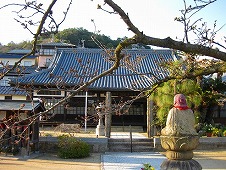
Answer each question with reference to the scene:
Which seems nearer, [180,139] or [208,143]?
[180,139]

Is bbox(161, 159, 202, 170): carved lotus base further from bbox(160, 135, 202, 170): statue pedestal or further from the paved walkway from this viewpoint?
the paved walkway

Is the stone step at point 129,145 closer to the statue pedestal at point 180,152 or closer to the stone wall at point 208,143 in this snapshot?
the stone wall at point 208,143

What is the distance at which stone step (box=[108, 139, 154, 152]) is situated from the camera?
15.3 metres

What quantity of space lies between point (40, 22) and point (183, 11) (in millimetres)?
1814

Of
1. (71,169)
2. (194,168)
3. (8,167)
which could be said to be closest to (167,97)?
(71,169)

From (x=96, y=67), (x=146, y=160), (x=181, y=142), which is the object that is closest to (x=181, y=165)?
(x=181, y=142)

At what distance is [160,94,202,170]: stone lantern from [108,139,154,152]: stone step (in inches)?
324

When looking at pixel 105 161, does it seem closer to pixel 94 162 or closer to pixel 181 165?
pixel 94 162

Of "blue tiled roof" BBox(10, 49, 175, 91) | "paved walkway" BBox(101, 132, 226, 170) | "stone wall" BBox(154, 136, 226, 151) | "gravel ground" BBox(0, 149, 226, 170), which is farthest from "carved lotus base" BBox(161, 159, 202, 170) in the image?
"blue tiled roof" BBox(10, 49, 175, 91)

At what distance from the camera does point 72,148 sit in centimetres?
1329

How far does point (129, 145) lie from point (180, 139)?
9051 mm

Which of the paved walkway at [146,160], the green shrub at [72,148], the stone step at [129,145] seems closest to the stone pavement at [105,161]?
the paved walkway at [146,160]

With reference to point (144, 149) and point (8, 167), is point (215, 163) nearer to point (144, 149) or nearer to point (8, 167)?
point (144, 149)

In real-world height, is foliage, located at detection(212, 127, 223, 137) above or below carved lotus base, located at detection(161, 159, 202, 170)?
below
